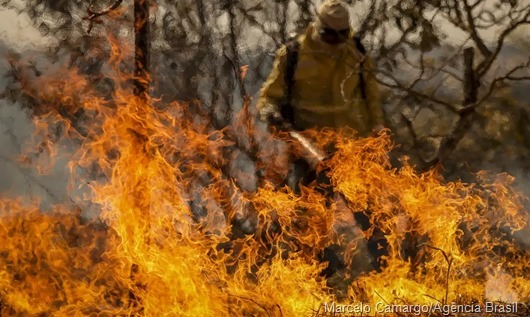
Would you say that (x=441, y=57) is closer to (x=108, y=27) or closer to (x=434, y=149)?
(x=434, y=149)

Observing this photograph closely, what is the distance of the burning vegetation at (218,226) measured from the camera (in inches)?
189

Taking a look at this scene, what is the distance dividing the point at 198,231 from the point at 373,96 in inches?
71.8

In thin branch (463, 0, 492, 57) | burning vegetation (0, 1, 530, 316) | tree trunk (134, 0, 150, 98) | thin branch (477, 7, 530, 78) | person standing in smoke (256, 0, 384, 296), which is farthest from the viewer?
thin branch (463, 0, 492, 57)

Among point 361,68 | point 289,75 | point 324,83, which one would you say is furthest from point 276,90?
point 361,68

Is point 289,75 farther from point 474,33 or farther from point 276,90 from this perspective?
point 474,33

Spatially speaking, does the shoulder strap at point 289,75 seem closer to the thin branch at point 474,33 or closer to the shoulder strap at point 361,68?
the shoulder strap at point 361,68

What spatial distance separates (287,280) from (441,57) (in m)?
2.82

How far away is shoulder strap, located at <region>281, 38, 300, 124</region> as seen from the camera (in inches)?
200

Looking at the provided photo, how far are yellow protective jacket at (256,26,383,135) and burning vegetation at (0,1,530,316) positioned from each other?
0.39 ft

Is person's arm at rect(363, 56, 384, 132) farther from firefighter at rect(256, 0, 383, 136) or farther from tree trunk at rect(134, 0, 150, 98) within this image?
tree trunk at rect(134, 0, 150, 98)

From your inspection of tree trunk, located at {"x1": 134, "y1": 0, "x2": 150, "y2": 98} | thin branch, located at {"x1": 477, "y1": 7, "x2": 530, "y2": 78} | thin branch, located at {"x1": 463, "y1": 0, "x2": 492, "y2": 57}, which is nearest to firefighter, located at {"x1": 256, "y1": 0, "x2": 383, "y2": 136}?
tree trunk, located at {"x1": 134, "y1": 0, "x2": 150, "y2": 98}

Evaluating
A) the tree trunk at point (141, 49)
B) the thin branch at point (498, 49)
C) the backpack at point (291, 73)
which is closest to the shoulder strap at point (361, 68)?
the backpack at point (291, 73)

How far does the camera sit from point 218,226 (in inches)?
273

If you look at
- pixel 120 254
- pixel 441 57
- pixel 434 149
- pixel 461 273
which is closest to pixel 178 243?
pixel 120 254
